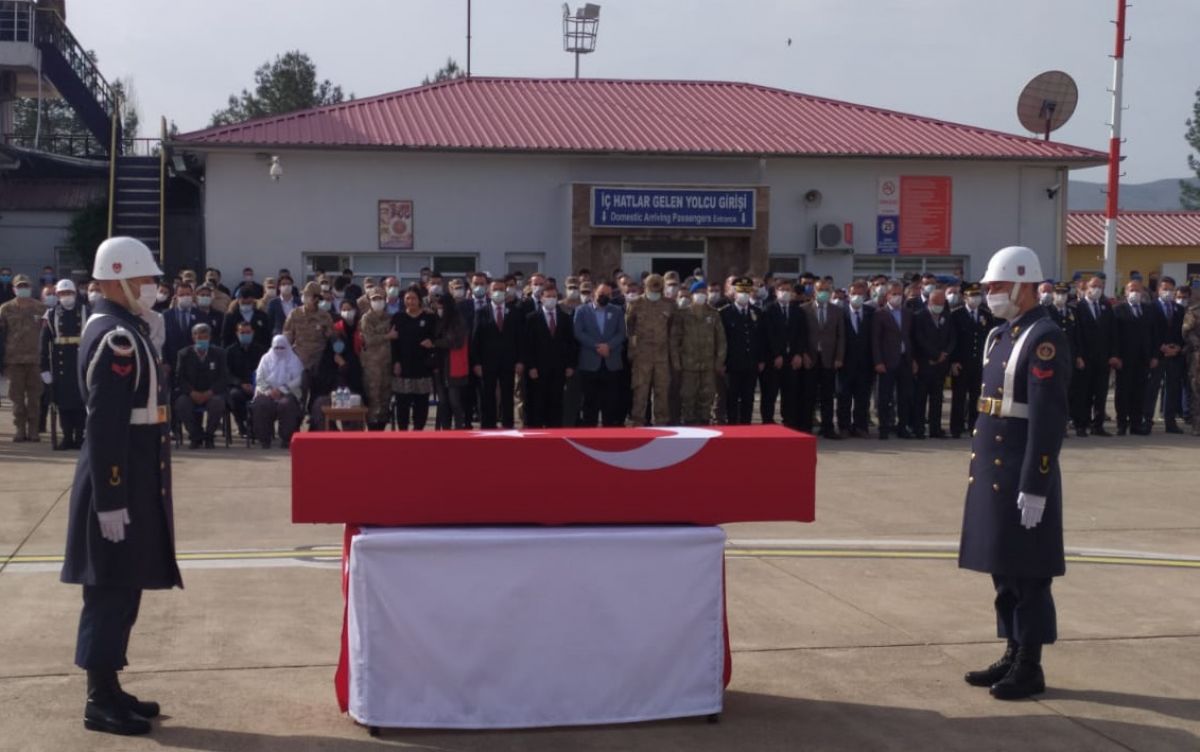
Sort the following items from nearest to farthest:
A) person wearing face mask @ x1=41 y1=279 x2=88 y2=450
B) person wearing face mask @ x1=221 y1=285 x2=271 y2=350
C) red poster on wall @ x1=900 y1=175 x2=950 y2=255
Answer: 1. person wearing face mask @ x1=41 y1=279 x2=88 y2=450
2. person wearing face mask @ x1=221 y1=285 x2=271 y2=350
3. red poster on wall @ x1=900 y1=175 x2=950 y2=255

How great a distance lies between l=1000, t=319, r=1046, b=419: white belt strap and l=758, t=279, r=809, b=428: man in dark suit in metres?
10.7

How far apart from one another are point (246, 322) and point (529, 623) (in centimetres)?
1211

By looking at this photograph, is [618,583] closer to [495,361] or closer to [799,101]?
[495,361]

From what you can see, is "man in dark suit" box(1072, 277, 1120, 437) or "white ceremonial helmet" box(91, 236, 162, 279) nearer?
"white ceremonial helmet" box(91, 236, 162, 279)

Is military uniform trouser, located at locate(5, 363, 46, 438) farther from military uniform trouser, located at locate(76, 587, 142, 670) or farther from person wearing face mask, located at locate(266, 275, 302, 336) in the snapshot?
military uniform trouser, located at locate(76, 587, 142, 670)

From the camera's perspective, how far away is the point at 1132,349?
17953 mm

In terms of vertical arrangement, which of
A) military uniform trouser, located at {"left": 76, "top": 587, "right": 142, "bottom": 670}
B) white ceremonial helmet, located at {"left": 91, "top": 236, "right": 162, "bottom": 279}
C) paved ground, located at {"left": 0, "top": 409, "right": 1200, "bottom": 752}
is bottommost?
paved ground, located at {"left": 0, "top": 409, "right": 1200, "bottom": 752}

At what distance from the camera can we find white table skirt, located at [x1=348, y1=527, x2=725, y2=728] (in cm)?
550

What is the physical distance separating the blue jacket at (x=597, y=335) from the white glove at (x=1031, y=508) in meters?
10.6

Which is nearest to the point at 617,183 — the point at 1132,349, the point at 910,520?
the point at 1132,349

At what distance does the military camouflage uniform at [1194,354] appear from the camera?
1786 cm

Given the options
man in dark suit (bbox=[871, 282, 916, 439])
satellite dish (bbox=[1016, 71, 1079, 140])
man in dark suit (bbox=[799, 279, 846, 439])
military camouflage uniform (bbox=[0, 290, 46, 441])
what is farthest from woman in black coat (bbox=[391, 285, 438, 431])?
satellite dish (bbox=[1016, 71, 1079, 140])

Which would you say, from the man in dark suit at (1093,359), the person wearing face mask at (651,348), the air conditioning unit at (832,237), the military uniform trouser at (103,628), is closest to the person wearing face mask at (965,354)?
the man in dark suit at (1093,359)

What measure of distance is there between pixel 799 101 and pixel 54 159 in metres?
18.5
